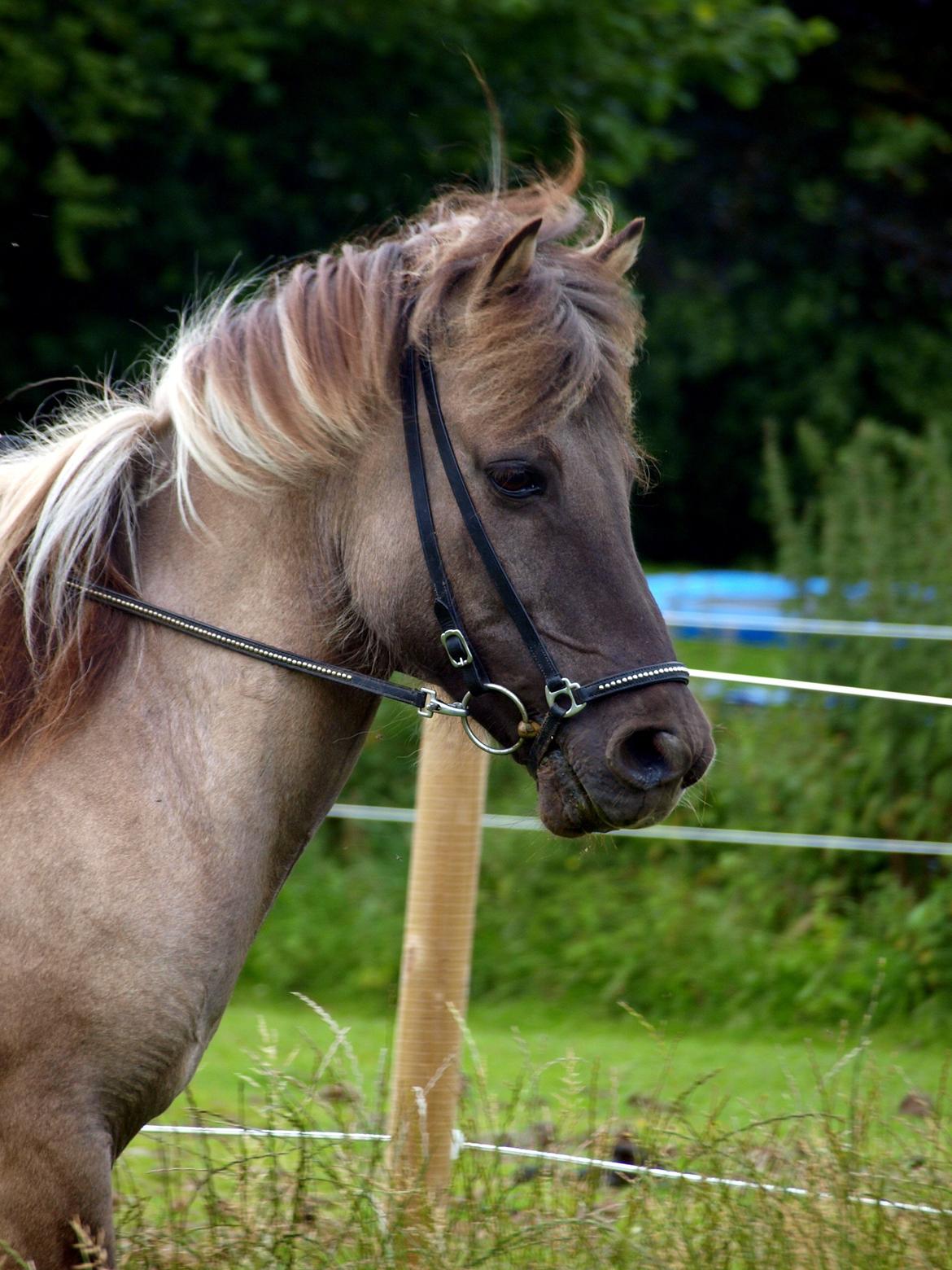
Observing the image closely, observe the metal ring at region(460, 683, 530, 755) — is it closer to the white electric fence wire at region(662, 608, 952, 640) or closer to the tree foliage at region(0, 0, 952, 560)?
the white electric fence wire at region(662, 608, 952, 640)

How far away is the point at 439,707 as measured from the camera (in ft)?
7.96

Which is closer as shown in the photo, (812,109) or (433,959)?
(433,959)

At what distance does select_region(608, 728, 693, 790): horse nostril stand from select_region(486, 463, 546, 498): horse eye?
1.55 feet

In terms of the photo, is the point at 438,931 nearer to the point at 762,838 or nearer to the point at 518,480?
the point at 518,480

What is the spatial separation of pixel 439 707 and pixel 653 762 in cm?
41

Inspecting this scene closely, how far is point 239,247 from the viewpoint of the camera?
10.4 metres

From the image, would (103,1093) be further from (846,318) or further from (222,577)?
(846,318)

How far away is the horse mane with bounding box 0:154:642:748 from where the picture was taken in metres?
2.38

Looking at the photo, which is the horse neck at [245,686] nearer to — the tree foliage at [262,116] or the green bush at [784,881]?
the green bush at [784,881]

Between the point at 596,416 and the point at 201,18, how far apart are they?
307 inches

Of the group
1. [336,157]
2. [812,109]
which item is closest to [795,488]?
[812,109]

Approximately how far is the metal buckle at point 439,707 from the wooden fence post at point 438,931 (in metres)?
0.84

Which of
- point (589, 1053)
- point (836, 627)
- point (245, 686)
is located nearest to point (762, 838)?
point (836, 627)

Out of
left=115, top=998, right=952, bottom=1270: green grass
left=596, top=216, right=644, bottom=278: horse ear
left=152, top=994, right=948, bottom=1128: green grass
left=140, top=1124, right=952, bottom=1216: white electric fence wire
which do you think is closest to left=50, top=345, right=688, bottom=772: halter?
left=596, top=216, right=644, bottom=278: horse ear
